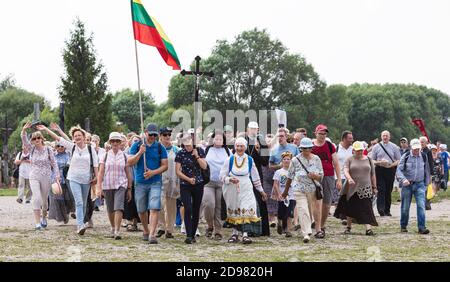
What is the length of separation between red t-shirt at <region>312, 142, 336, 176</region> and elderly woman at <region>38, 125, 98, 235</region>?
4139 mm

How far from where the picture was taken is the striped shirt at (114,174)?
14.4 meters

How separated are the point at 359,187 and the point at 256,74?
208ft

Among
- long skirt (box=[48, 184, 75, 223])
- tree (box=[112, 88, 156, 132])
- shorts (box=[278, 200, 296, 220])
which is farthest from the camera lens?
tree (box=[112, 88, 156, 132])

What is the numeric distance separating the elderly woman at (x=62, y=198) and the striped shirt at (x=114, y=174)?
290cm

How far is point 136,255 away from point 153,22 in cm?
490

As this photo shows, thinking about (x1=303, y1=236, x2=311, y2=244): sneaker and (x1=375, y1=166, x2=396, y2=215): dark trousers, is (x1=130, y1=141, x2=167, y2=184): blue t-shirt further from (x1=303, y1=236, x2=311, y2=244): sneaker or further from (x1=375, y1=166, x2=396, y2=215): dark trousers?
(x1=375, y1=166, x2=396, y2=215): dark trousers

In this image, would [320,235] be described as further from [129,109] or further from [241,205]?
[129,109]

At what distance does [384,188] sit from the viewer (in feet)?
67.5

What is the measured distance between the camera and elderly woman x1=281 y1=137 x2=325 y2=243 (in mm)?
14288

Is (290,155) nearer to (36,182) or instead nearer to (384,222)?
(384,222)

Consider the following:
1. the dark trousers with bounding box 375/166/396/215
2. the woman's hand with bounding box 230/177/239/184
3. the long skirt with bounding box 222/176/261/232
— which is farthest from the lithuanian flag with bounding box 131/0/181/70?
the dark trousers with bounding box 375/166/396/215

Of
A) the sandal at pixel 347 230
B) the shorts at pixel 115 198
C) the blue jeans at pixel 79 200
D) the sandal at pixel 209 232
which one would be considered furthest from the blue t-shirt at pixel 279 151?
the blue jeans at pixel 79 200

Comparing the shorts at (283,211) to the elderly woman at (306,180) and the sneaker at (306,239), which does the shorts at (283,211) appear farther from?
the sneaker at (306,239)

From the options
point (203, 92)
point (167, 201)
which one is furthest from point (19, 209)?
point (203, 92)
